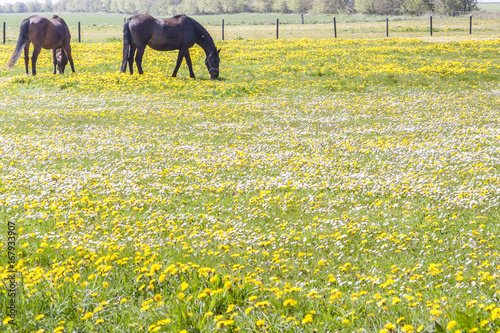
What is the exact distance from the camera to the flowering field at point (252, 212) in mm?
4445

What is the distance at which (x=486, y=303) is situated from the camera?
464 cm

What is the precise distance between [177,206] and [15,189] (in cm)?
395

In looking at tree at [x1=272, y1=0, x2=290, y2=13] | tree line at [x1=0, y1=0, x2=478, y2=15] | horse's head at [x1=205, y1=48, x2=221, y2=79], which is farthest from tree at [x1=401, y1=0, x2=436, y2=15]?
horse's head at [x1=205, y1=48, x2=221, y2=79]

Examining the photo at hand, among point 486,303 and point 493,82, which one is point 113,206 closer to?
point 486,303

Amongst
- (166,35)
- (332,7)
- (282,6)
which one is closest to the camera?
(166,35)

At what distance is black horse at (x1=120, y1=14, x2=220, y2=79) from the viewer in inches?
1014

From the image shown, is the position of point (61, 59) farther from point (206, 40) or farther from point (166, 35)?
point (206, 40)

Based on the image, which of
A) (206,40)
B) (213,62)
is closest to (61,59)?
(206,40)

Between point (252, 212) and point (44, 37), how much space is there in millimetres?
23791

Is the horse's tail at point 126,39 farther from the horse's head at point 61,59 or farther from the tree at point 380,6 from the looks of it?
the tree at point 380,6

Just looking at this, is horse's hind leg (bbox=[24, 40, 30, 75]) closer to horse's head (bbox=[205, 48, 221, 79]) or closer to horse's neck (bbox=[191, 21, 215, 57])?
horse's neck (bbox=[191, 21, 215, 57])

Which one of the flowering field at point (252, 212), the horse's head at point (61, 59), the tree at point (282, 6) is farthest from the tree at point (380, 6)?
the horse's head at point (61, 59)

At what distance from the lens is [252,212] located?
27.6ft

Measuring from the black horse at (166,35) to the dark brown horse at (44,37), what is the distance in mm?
4562
